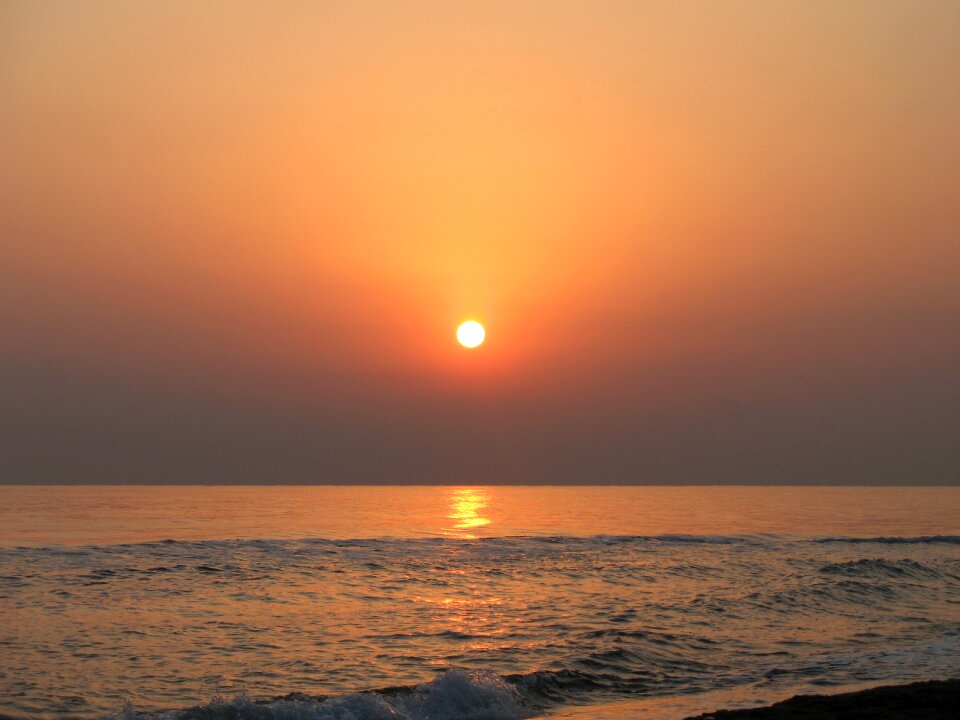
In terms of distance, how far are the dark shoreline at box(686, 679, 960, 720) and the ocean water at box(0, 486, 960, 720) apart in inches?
53.0

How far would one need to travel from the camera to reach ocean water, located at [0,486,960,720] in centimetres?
1692

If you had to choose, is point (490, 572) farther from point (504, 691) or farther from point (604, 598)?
point (504, 691)

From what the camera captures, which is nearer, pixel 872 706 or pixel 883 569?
pixel 872 706

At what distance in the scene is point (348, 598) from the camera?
28.4 metres

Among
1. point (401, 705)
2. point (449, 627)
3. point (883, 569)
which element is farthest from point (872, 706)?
point (883, 569)

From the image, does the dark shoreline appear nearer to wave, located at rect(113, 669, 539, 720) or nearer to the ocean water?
the ocean water

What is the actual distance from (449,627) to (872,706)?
11.7 m

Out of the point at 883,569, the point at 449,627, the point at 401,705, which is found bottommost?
the point at 401,705

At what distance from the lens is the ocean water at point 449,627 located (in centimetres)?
1692

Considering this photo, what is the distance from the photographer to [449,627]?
23766 millimetres

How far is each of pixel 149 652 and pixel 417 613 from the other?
8125mm

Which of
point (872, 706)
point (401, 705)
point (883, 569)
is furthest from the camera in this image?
point (883, 569)

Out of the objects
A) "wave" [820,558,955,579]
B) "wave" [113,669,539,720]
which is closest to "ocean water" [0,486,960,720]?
"wave" [113,669,539,720]

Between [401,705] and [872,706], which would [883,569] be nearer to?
[872,706]
